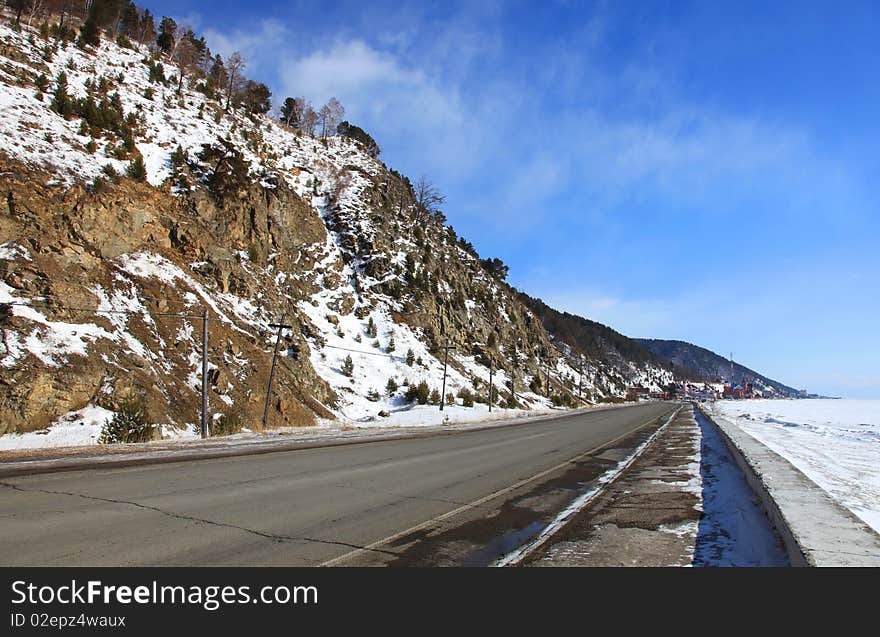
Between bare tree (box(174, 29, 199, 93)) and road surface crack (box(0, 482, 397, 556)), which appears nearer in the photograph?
road surface crack (box(0, 482, 397, 556))

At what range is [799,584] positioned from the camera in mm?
4500

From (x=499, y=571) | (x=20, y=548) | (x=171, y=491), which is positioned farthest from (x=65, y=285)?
(x=499, y=571)

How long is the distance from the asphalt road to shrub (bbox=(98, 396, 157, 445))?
25.9 ft

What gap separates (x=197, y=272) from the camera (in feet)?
110

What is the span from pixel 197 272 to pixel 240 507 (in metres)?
29.0

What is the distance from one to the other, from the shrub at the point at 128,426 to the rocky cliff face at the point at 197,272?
844 millimetres

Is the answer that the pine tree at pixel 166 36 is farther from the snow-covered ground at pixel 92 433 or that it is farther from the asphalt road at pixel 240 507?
the asphalt road at pixel 240 507

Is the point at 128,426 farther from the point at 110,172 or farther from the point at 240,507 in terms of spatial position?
the point at 110,172

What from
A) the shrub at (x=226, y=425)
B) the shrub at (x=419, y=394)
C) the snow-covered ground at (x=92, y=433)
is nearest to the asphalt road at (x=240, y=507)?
the snow-covered ground at (x=92, y=433)

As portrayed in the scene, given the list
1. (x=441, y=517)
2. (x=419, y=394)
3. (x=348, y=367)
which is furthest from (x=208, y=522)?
(x=419, y=394)

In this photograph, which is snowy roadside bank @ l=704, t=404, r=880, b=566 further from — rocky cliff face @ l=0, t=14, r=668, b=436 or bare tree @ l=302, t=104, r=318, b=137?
bare tree @ l=302, t=104, r=318, b=137

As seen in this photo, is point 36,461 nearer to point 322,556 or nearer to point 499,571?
point 322,556

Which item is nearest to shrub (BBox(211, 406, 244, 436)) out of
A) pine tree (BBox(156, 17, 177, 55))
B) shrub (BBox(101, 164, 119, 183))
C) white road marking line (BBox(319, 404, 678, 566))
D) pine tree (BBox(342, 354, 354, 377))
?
pine tree (BBox(342, 354, 354, 377))

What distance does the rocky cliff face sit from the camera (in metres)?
22.3
